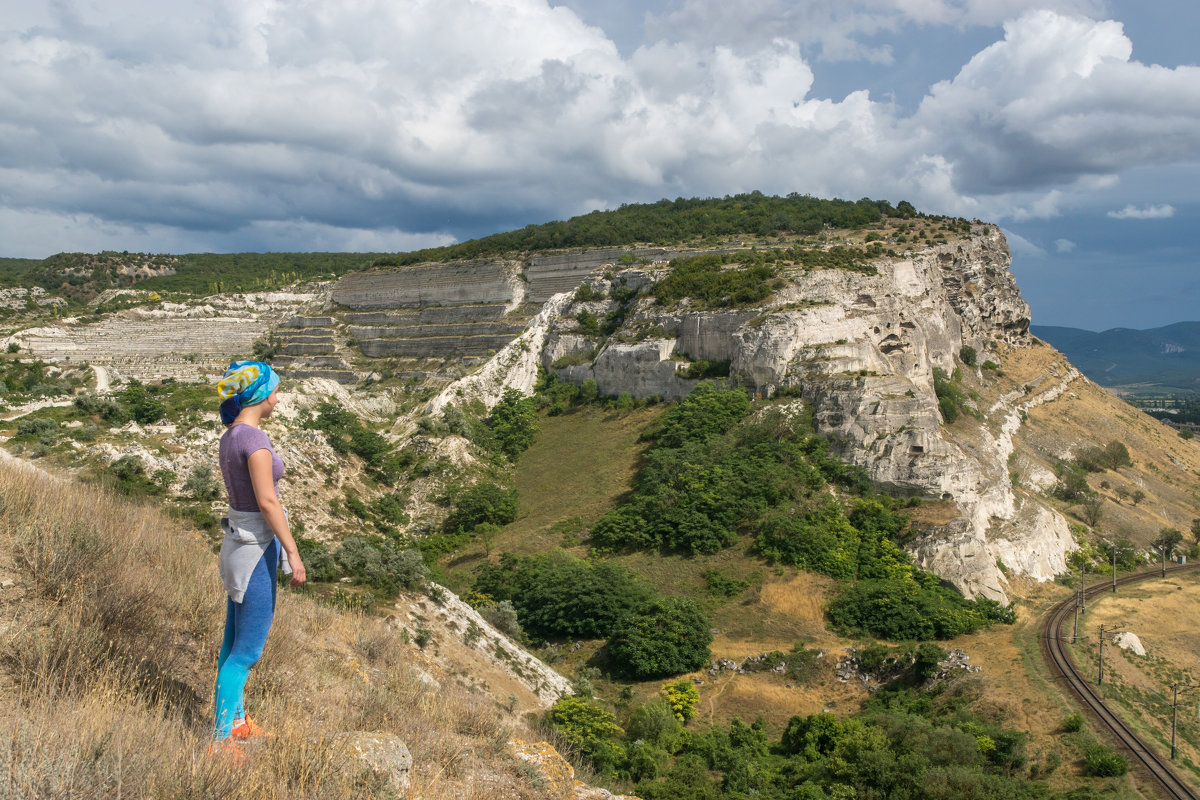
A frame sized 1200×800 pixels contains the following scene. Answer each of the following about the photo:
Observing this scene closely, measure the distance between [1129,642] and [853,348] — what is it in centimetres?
1527

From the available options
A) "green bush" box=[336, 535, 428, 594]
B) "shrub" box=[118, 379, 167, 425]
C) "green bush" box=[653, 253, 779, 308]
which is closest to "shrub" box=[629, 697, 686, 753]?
"green bush" box=[336, 535, 428, 594]

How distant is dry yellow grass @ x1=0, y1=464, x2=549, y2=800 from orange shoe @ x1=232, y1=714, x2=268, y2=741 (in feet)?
0.54

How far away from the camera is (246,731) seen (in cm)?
440

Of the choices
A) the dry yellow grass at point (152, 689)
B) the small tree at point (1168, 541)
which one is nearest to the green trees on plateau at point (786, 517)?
the small tree at point (1168, 541)

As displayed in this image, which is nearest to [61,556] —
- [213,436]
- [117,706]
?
[117,706]

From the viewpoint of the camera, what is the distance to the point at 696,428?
106 ft

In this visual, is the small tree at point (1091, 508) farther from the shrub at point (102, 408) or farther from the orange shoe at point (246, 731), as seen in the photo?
the shrub at point (102, 408)

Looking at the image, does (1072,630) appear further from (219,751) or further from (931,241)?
(931,241)

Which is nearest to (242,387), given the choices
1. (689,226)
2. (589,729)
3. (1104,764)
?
(589,729)

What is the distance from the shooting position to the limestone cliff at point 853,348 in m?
27.5

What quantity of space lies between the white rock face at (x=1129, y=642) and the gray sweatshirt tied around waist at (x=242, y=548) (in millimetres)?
26530

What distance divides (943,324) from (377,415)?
3429 cm

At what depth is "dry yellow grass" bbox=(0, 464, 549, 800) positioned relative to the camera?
3.62 metres

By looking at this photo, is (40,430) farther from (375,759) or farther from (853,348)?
(853,348)
